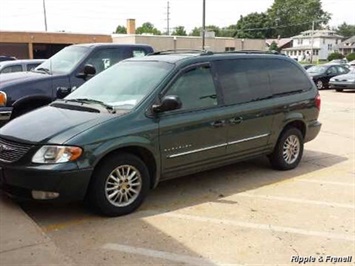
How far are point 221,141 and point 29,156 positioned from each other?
2407mm

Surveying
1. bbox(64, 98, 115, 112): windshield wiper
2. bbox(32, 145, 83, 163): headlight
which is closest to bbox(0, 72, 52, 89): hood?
bbox(64, 98, 115, 112): windshield wiper

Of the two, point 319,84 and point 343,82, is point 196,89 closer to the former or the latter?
point 343,82

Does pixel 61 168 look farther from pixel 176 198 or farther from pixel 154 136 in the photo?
pixel 176 198

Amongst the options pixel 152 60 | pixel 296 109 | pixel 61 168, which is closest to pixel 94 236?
Answer: pixel 61 168

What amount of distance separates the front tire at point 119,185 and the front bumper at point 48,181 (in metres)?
0.14

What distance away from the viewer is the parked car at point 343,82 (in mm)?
23992

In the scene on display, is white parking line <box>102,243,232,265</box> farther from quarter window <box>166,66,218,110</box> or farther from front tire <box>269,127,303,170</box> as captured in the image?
front tire <box>269,127,303,170</box>

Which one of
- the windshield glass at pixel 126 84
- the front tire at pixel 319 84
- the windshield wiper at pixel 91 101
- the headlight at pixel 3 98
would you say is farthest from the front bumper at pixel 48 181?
the front tire at pixel 319 84

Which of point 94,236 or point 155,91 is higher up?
point 155,91

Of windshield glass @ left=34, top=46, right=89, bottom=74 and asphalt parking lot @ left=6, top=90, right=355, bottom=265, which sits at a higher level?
windshield glass @ left=34, top=46, right=89, bottom=74

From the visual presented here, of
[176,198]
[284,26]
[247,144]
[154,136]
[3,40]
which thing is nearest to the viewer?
[154,136]

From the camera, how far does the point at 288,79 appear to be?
717 centimetres

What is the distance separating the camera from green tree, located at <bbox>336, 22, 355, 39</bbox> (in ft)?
526

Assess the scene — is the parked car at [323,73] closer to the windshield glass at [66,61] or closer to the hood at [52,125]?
the windshield glass at [66,61]
